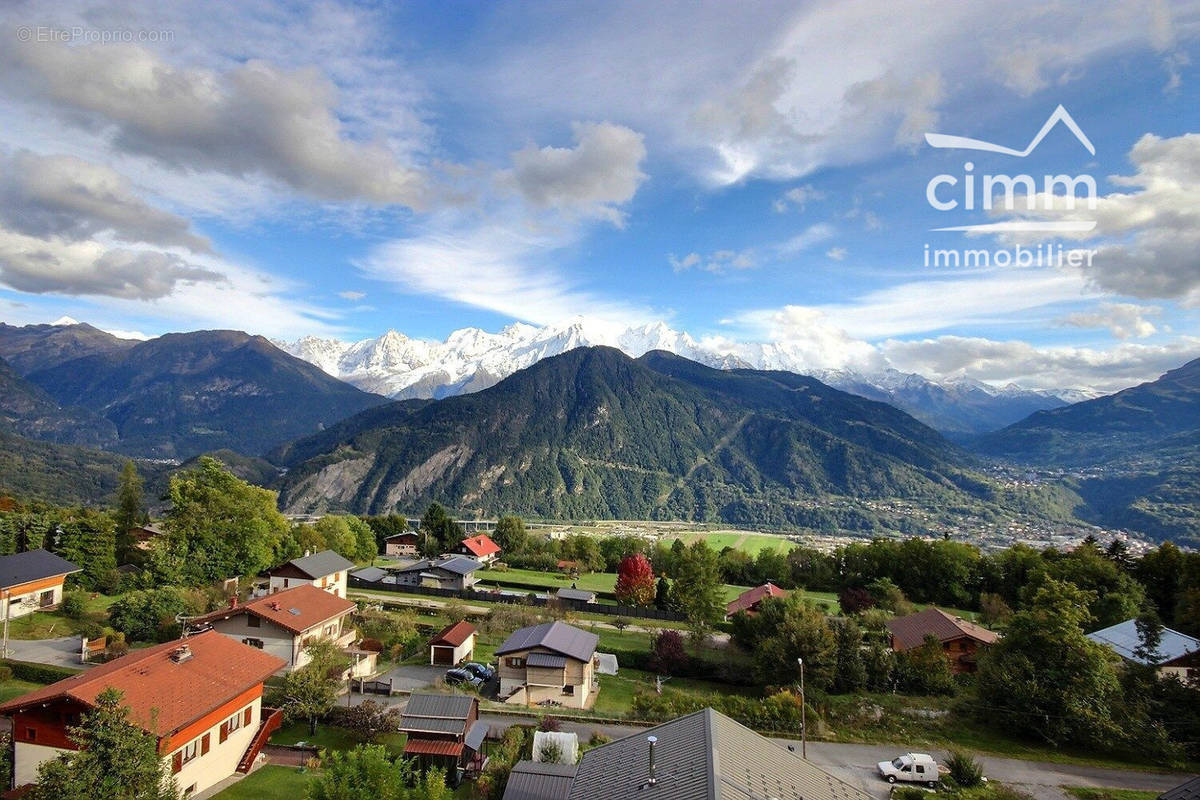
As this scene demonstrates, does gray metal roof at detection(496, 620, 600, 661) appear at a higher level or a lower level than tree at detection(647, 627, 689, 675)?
higher

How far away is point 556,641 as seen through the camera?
34.3 m

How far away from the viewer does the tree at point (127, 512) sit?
2174 inches

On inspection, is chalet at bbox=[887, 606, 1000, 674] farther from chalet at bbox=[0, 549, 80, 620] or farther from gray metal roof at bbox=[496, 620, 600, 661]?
chalet at bbox=[0, 549, 80, 620]

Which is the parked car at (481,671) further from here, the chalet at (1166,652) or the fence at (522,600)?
the chalet at (1166,652)

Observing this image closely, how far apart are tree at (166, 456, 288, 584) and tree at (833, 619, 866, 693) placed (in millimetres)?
42281

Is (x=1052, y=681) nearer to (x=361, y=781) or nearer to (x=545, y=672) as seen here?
(x=545, y=672)

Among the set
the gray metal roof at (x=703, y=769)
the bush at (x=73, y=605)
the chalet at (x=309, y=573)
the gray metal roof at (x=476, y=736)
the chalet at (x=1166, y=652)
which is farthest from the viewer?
the chalet at (x=309, y=573)

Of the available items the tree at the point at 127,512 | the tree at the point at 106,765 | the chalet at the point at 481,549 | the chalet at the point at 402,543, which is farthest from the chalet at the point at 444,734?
the chalet at the point at 402,543

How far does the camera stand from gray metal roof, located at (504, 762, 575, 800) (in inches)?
726

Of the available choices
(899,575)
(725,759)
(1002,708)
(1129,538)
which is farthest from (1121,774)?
(1129,538)

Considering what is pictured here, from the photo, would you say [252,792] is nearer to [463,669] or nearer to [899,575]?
[463,669]

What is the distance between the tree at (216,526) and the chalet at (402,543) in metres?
31.3

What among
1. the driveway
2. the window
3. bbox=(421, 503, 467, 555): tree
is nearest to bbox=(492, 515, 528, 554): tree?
bbox=(421, 503, 467, 555): tree

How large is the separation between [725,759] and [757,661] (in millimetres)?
26087
